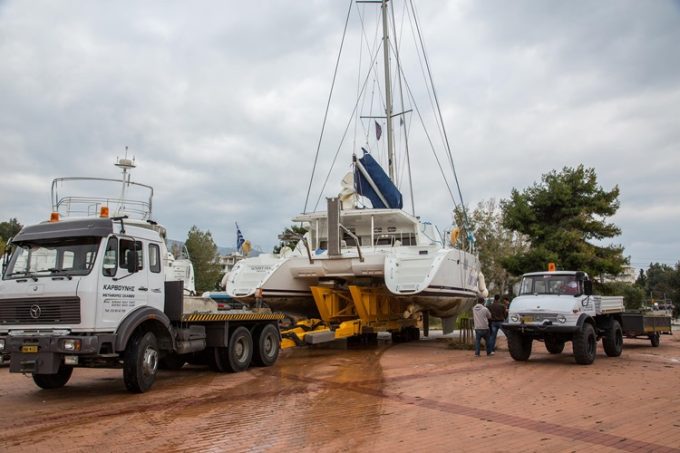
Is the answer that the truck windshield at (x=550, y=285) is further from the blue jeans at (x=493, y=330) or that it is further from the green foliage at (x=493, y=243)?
the green foliage at (x=493, y=243)

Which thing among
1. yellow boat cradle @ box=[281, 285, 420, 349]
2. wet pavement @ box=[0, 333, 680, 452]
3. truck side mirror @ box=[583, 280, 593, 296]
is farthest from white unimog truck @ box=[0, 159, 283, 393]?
truck side mirror @ box=[583, 280, 593, 296]

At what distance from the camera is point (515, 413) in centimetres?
697

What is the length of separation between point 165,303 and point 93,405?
2145mm

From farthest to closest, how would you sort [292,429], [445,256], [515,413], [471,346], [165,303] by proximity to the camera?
[471,346] → [445,256] → [165,303] → [515,413] → [292,429]

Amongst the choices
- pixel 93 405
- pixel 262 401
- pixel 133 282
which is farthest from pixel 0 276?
pixel 262 401

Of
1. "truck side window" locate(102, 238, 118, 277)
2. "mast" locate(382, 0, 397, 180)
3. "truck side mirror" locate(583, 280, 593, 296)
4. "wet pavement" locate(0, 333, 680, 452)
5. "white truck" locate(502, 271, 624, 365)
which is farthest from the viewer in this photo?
"mast" locate(382, 0, 397, 180)

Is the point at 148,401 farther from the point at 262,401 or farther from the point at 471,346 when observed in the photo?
the point at 471,346

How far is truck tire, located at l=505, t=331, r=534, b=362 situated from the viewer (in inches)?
472

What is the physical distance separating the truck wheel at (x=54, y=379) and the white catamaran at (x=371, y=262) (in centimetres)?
596

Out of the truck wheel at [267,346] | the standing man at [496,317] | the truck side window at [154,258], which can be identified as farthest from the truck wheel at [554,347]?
the truck side window at [154,258]

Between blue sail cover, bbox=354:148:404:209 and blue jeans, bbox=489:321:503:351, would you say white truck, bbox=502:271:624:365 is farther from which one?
blue sail cover, bbox=354:148:404:209

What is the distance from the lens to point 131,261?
867 cm

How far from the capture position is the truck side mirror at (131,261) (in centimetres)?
862

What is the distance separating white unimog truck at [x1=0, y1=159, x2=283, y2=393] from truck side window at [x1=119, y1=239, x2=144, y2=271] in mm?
15
